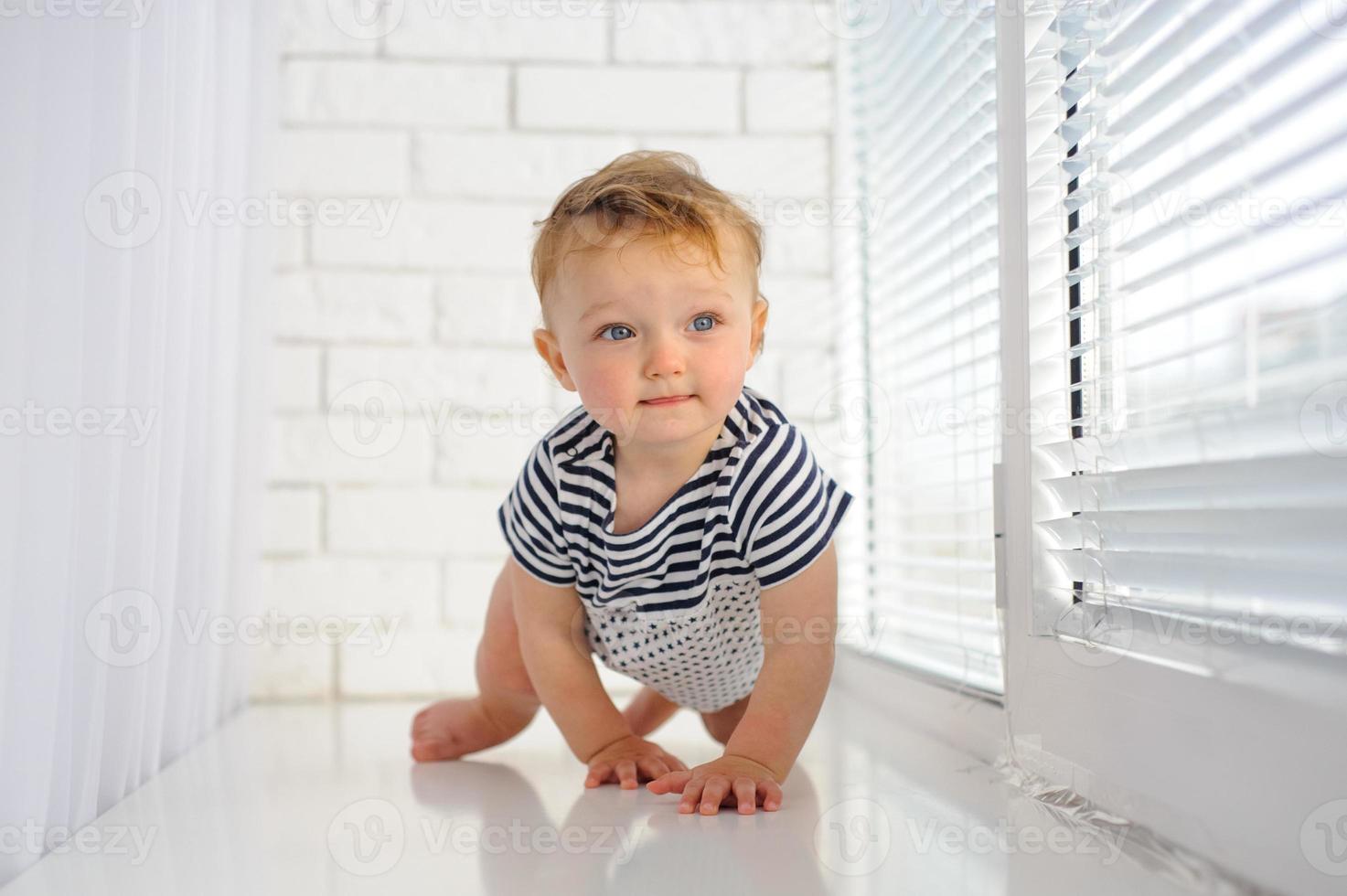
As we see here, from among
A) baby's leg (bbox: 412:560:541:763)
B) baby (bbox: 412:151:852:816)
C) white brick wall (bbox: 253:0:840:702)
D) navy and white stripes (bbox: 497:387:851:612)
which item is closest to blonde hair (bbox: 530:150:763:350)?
baby (bbox: 412:151:852:816)

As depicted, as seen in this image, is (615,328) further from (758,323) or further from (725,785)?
(725,785)

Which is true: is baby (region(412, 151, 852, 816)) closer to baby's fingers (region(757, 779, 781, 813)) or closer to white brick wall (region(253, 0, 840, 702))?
baby's fingers (region(757, 779, 781, 813))

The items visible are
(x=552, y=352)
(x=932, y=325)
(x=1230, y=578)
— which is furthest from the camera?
(x=932, y=325)

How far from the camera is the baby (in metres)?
0.94

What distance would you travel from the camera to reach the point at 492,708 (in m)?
1.17

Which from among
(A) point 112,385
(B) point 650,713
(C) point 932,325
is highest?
(C) point 932,325

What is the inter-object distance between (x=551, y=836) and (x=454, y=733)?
379mm

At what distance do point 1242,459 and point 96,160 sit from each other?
2.72ft

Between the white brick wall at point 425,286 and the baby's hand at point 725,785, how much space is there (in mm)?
750

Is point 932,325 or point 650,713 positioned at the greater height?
point 932,325

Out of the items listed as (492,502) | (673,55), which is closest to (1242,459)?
(492,502)

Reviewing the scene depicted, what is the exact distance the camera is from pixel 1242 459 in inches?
24.6

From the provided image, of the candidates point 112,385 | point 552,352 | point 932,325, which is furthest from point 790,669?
point 112,385

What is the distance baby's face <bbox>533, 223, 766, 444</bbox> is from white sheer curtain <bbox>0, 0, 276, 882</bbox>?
367mm
